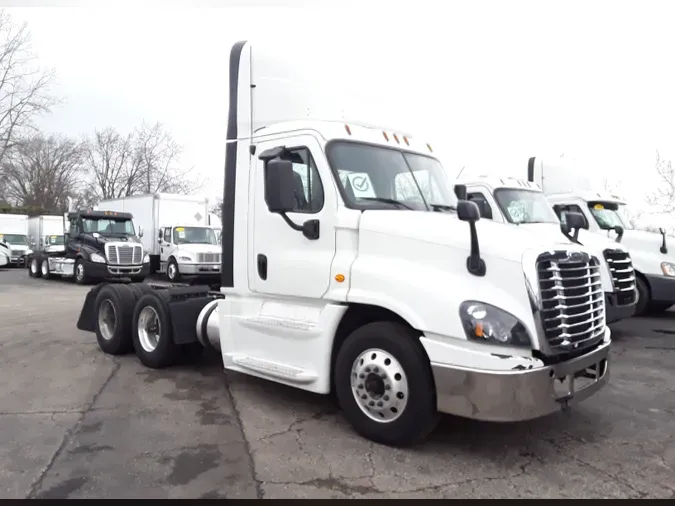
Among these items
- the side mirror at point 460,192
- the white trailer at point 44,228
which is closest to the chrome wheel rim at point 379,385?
the side mirror at point 460,192

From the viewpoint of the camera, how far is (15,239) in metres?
33.2

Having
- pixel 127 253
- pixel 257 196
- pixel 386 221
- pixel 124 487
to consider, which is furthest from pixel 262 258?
pixel 127 253

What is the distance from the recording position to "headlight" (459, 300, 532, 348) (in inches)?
146

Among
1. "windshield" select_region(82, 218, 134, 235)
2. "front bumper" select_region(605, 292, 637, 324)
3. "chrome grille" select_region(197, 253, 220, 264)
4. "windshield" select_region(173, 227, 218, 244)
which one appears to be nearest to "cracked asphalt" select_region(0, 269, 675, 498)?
"front bumper" select_region(605, 292, 637, 324)

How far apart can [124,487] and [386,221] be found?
2.62 meters

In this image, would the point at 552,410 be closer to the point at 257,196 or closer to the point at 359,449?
the point at 359,449

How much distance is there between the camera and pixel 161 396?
18.5ft

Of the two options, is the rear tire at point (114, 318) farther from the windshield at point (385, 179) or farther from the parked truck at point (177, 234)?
the parked truck at point (177, 234)

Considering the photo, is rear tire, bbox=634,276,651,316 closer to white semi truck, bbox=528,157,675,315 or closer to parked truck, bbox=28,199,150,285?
white semi truck, bbox=528,157,675,315

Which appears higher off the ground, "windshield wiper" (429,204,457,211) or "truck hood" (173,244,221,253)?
"windshield wiper" (429,204,457,211)

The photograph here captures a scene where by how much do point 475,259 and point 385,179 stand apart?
4.36 ft

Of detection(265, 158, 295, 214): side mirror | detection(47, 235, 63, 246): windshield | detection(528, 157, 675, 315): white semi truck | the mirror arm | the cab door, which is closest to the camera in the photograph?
the mirror arm

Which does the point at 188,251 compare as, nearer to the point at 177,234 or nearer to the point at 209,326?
the point at 177,234

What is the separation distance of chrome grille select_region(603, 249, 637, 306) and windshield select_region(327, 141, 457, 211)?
468 cm
